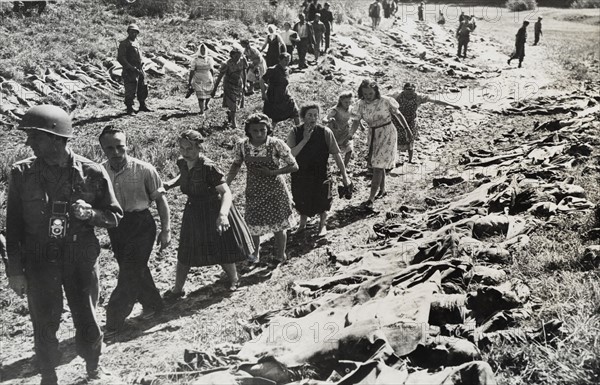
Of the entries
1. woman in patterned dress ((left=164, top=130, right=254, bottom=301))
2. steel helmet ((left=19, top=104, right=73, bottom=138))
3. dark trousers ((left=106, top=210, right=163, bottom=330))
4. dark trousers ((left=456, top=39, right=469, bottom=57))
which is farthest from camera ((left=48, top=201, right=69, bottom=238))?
dark trousers ((left=456, top=39, right=469, bottom=57))

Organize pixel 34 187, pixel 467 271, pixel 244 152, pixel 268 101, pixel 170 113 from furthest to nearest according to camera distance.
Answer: pixel 170 113 < pixel 268 101 < pixel 244 152 < pixel 467 271 < pixel 34 187

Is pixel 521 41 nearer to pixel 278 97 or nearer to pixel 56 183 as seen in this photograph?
pixel 278 97

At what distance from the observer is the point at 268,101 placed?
11109mm

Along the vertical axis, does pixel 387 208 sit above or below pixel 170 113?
below

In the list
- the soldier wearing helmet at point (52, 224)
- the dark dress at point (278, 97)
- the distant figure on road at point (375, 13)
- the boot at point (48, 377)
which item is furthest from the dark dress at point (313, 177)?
the distant figure on road at point (375, 13)

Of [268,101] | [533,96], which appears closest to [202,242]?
[268,101]

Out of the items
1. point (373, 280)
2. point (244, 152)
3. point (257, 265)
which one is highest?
point (244, 152)

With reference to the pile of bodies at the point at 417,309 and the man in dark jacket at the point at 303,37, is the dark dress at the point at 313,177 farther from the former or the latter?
the man in dark jacket at the point at 303,37

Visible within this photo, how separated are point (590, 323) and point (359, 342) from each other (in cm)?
144

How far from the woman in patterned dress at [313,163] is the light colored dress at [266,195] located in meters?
0.60

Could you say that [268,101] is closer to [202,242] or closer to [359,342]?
[202,242]

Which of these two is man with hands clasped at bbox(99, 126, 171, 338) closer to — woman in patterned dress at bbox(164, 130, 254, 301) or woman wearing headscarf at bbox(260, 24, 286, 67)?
woman in patterned dress at bbox(164, 130, 254, 301)

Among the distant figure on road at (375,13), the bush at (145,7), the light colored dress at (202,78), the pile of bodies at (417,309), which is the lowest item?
the pile of bodies at (417,309)

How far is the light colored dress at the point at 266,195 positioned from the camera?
6.20 metres
